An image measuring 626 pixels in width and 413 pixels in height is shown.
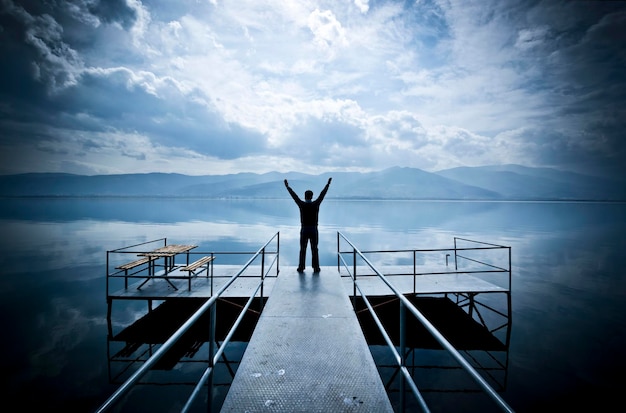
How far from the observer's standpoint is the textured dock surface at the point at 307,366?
9.56 feet

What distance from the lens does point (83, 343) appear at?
967 centimetres

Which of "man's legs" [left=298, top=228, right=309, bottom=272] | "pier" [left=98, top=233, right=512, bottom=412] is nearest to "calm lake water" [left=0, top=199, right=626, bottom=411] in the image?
"pier" [left=98, top=233, right=512, bottom=412]

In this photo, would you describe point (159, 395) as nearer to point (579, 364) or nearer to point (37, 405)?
point (37, 405)

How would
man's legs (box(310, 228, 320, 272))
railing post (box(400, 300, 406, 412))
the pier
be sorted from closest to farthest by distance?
1. railing post (box(400, 300, 406, 412))
2. the pier
3. man's legs (box(310, 228, 320, 272))

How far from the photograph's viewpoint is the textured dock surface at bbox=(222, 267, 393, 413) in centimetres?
291

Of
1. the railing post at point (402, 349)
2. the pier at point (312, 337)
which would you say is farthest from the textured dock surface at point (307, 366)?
the railing post at point (402, 349)

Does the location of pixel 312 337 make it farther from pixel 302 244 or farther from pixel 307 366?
pixel 302 244

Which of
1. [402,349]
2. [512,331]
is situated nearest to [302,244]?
[402,349]

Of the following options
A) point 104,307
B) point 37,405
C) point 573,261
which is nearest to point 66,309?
point 104,307

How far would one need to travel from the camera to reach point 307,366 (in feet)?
11.6

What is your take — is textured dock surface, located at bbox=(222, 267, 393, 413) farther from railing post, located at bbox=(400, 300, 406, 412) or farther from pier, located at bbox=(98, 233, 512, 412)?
railing post, located at bbox=(400, 300, 406, 412)

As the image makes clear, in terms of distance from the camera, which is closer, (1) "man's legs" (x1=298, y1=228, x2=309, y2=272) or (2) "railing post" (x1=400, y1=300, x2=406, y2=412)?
(2) "railing post" (x1=400, y1=300, x2=406, y2=412)

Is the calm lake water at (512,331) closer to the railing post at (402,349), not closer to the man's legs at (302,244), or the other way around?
the man's legs at (302,244)

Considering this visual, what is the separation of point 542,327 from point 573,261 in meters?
16.9
